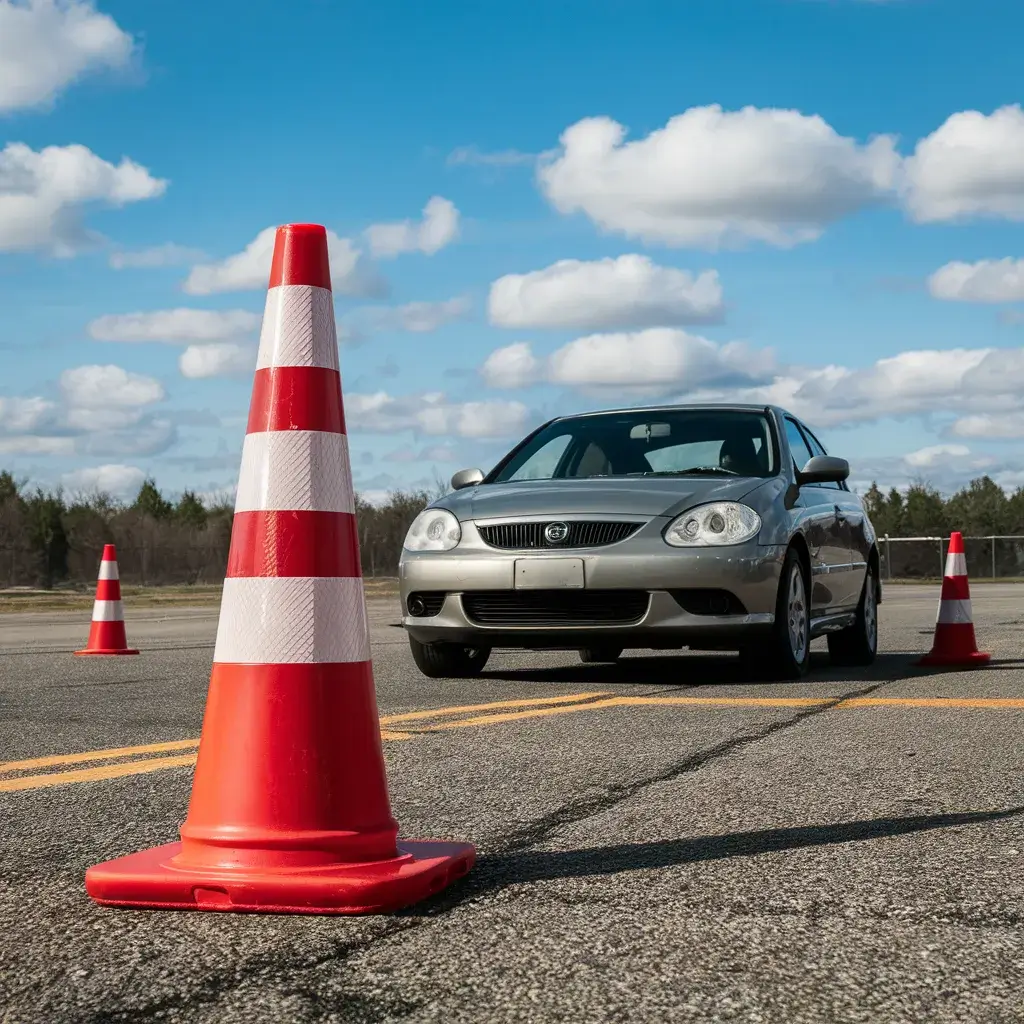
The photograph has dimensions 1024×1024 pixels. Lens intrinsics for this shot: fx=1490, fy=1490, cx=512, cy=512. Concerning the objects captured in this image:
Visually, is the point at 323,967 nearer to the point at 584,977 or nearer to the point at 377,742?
the point at 584,977

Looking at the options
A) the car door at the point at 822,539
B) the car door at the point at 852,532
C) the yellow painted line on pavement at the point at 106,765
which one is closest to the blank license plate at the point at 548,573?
the car door at the point at 822,539

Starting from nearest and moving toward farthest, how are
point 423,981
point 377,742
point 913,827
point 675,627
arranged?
point 423,981 → point 377,742 → point 913,827 → point 675,627

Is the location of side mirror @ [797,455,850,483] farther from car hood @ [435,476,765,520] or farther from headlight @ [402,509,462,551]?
headlight @ [402,509,462,551]

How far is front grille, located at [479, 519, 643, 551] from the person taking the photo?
7.52 meters

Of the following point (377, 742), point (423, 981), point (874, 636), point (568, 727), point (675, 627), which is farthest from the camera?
point (874, 636)

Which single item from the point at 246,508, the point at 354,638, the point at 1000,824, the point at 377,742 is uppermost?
the point at 246,508

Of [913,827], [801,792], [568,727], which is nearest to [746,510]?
[568,727]

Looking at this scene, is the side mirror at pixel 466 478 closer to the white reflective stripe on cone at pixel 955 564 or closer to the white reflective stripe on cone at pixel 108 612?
the white reflective stripe on cone at pixel 955 564

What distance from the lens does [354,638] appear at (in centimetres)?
314

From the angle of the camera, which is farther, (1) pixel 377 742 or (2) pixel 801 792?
(2) pixel 801 792

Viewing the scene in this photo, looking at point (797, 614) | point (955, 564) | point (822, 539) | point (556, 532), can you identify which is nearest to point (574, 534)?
point (556, 532)

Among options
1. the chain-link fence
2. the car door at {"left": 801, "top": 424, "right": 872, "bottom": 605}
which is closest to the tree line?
the chain-link fence

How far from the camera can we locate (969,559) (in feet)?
136

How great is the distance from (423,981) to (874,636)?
26.4 ft
